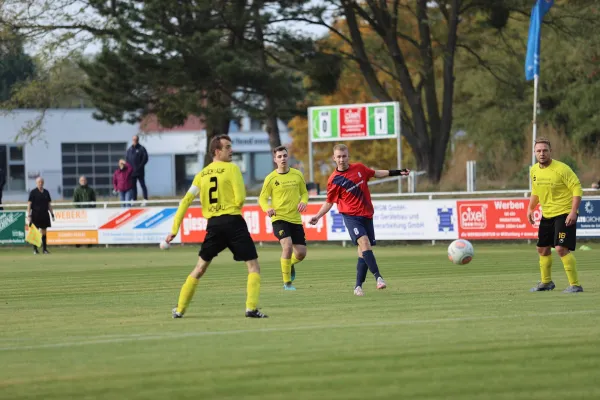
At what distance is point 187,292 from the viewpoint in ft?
38.4

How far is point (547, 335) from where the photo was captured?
9664 millimetres

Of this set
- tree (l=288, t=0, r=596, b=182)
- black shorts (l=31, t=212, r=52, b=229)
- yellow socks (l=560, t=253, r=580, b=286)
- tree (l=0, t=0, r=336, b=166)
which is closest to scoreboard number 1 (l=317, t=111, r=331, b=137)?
tree (l=0, t=0, r=336, b=166)

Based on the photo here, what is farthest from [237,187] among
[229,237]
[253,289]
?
[253,289]

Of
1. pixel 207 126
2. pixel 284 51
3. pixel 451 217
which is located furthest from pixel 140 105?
pixel 451 217

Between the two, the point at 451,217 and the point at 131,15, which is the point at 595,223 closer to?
the point at 451,217

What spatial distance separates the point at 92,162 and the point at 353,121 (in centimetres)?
4398

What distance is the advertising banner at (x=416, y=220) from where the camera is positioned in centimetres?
2933

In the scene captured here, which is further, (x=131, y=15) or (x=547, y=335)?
(x=131, y=15)

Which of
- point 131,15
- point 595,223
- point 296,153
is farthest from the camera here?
point 296,153

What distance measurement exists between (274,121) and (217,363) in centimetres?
3584

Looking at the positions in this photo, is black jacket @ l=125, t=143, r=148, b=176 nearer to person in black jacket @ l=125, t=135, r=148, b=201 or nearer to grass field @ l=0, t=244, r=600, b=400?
person in black jacket @ l=125, t=135, r=148, b=201

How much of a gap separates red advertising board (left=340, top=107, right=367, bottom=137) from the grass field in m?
19.0

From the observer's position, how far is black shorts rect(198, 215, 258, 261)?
11.4 metres

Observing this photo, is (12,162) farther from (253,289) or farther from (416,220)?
(253,289)
